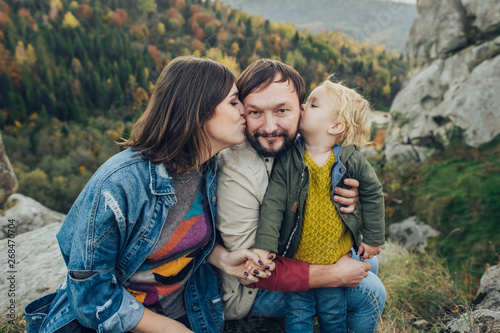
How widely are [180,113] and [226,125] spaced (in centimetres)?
31

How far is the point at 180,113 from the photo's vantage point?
1.89 meters

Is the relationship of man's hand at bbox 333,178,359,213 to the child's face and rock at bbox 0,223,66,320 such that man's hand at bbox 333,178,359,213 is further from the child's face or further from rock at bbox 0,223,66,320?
rock at bbox 0,223,66,320

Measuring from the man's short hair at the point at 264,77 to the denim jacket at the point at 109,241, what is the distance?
855 mm

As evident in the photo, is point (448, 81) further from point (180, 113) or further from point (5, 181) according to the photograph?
point (5, 181)

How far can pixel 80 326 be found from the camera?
1795mm

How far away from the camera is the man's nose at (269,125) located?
2.13 meters

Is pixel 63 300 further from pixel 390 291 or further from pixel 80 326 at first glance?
pixel 390 291

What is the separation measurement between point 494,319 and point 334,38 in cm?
4112

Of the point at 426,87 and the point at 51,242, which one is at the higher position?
the point at 426,87

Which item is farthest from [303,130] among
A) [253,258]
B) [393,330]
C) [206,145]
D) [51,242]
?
[51,242]

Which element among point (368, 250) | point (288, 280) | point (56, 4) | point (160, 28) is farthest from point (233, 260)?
point (56, 4)

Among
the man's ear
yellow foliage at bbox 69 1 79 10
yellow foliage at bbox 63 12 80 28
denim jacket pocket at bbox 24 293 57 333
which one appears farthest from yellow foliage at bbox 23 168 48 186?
yellow foliage at bbox 69 1 79 10

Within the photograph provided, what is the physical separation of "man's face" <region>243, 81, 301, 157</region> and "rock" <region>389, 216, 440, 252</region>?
453 cm

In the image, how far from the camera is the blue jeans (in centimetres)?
224
